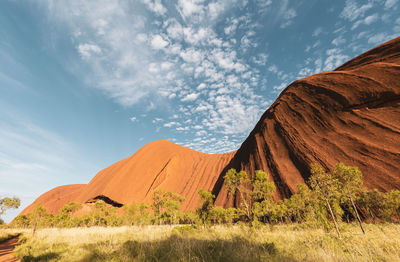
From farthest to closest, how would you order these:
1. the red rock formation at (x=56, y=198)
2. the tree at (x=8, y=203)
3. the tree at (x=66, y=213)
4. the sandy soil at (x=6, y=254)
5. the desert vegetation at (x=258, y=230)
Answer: the red rock formation at (x=56, y=198)
the tree at (x=66, y=213)
the tree at (x=8, y=203)
the sandy soil at (x=6, y=254)
the desert vegetation at (x=258, y=230)

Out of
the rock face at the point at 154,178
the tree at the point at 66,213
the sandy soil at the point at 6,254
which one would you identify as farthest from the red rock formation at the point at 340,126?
the tree at the point at 66,213

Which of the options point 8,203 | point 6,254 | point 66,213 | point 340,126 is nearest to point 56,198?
point 66,213

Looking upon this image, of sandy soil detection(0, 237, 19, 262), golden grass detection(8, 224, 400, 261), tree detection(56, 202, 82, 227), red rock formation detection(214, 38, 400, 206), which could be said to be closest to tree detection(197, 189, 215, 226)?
red rock formation detection(214, 38, 400, 206)

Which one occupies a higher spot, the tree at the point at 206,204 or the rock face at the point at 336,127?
the rock face at the point at 336,127

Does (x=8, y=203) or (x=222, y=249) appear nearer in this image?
(x=222, y=249)

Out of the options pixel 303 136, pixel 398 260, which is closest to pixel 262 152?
pixel 303 136

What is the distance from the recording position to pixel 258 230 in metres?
13.2

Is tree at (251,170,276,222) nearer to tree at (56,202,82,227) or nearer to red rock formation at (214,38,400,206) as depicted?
red rock formation at (214,38,400,206)

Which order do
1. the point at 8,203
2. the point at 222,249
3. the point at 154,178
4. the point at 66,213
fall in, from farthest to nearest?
the point at 154,178 < the point at 66,213 < the point at 8,203 < the point at 222,249

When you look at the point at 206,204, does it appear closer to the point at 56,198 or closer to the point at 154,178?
the point at 154,178

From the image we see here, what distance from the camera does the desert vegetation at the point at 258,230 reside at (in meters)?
5.58

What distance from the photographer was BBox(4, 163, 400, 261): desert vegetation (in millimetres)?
5583

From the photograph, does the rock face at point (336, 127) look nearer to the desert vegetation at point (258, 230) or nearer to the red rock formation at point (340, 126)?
the red rock formation at point (340, 126)

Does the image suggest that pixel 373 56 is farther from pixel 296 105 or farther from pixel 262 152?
pixel 262 152
